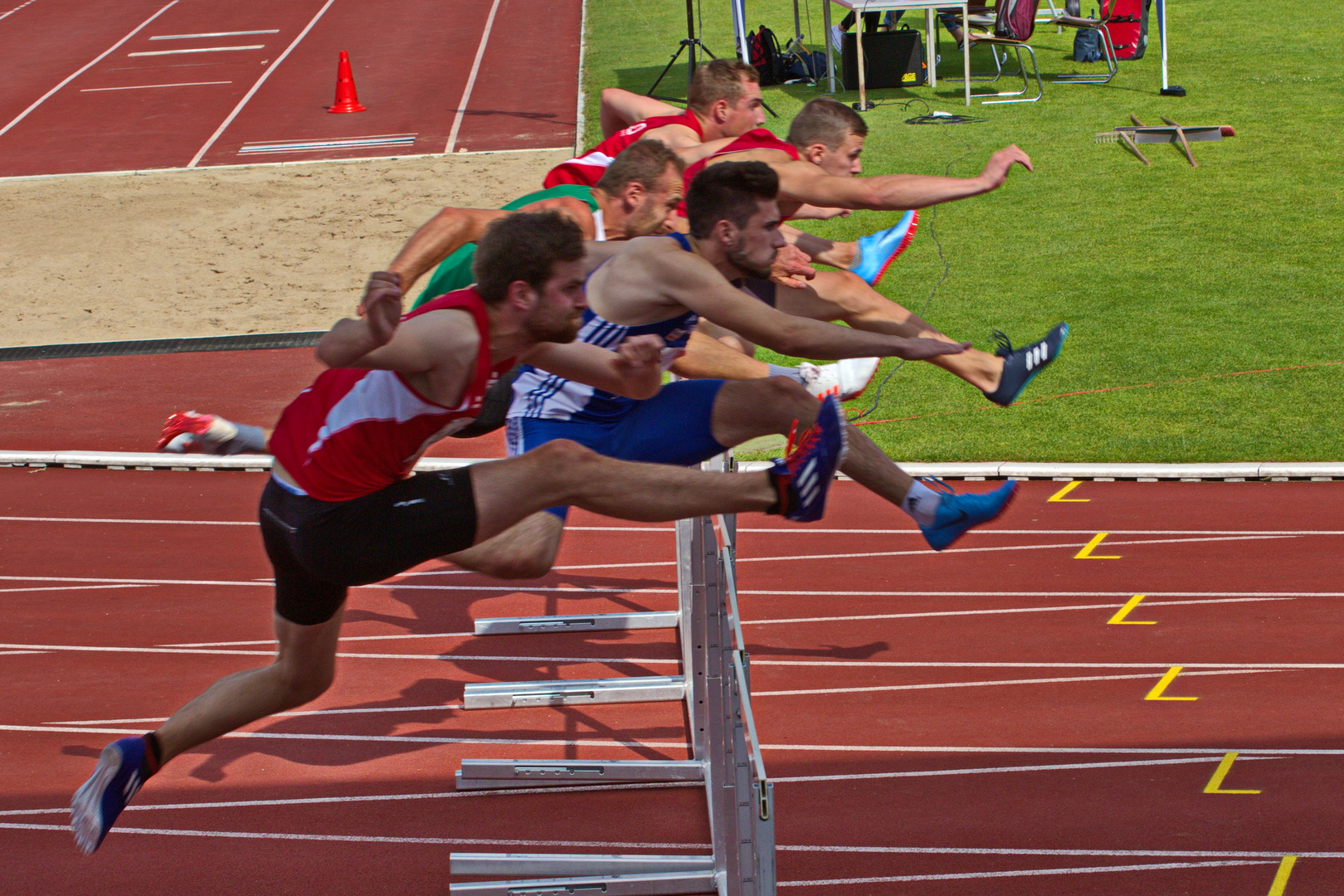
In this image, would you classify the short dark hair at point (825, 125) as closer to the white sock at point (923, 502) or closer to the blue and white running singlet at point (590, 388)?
the blue and white running singlet at point (590, 388)

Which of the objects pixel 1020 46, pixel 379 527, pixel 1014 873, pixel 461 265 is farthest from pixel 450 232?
pixel 1020 46

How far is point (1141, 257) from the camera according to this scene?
993cm

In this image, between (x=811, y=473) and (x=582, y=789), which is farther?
(x=582, y=789)

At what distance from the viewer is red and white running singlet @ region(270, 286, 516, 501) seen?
3.27 meters

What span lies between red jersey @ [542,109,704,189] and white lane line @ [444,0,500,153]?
324 inches

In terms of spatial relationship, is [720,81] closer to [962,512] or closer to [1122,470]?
[1122,470]

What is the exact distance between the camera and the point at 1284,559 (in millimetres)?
5992

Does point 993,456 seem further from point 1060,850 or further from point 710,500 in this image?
point 710,500

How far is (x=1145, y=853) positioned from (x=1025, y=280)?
609cm

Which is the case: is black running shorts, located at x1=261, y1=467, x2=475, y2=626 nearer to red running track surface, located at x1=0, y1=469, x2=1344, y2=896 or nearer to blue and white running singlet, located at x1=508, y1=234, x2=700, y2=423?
blue and white running singlet, located at x1=508, y1=234, x2=700, y2=423

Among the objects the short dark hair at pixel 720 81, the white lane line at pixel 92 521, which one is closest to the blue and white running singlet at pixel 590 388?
the short dark hair at pixel 720 81

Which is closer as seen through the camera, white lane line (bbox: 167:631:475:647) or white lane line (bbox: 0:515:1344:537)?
white lane line (bbox: 167:631:475:647)

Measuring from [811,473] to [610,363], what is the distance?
696 millimetres

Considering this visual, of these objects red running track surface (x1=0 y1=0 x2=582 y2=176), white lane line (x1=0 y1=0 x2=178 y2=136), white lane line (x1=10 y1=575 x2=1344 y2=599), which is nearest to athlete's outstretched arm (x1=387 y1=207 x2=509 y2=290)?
white lane line (x1=10 y1=575 x2=1344 y2=599)
